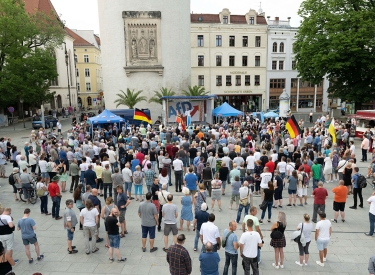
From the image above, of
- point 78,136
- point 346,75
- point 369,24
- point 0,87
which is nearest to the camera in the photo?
point 78,136

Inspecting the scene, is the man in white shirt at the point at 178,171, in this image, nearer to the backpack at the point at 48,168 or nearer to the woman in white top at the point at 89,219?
the woman in white top at the point at 89,219

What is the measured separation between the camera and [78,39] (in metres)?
71.2

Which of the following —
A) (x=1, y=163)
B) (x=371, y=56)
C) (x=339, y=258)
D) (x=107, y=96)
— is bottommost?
(x=339, y=258)

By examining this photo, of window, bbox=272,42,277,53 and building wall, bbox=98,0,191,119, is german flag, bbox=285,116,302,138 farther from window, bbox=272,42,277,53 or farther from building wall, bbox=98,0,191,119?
window, bbox=272,42,277,53

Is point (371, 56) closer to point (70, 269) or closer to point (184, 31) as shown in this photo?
point (184, 31)

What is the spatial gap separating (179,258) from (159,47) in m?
31.3

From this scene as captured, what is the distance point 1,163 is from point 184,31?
84.0 feet

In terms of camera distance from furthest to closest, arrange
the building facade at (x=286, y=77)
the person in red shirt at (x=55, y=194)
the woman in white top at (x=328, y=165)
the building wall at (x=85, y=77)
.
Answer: the building wall at (x=85, y=77)
the building facade at (x=286, y=77)
the woman in white top at (x=328, y=165)
the person in red shirt at (x=55, y=194)

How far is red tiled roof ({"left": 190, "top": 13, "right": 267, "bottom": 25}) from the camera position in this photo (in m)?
45.4

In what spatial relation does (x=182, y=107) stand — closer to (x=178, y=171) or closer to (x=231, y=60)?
(x=178, y=171)

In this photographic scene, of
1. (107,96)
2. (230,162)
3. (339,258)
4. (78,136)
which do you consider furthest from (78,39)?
(339,258)

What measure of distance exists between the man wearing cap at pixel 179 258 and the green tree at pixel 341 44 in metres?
26.8

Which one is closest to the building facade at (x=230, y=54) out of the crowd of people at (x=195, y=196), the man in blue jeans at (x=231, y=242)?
the crowd of people at (x=195, y=196)

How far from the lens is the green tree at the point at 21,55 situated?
3316 centimetres
